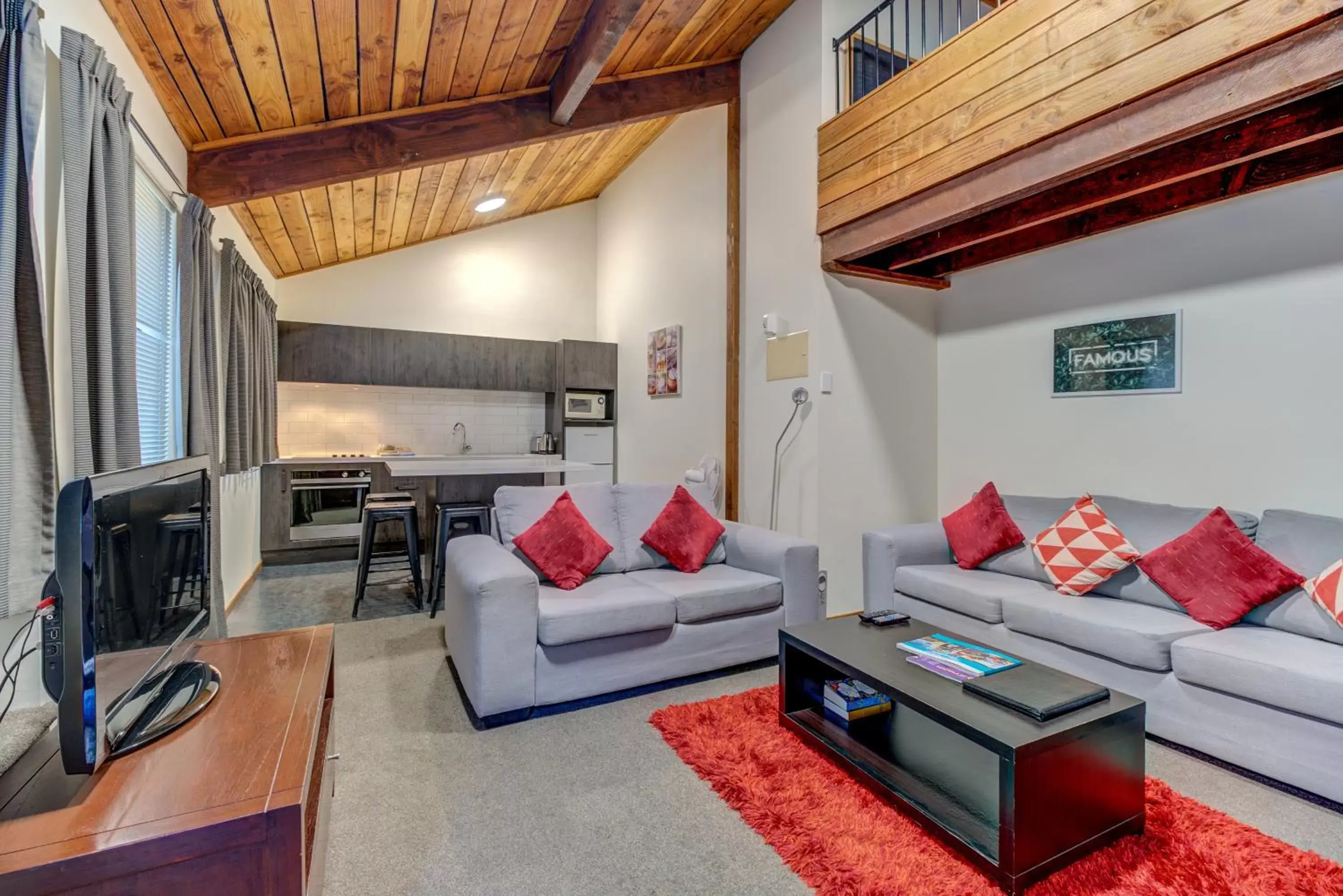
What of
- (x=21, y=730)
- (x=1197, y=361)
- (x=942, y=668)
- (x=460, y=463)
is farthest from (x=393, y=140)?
(x=1197, y=361)

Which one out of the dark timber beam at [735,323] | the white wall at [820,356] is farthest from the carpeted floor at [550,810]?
the dark timber beam at [735,323]

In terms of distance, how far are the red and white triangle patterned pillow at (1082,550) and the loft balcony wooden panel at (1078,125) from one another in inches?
56.5

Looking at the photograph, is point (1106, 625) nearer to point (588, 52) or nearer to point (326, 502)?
point (588, 52)

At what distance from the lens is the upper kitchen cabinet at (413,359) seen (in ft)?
18.2

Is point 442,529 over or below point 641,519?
below

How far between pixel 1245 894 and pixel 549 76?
14.3 ft

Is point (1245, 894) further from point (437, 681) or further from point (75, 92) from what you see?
point (75, 92)

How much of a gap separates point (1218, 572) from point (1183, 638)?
0.37m

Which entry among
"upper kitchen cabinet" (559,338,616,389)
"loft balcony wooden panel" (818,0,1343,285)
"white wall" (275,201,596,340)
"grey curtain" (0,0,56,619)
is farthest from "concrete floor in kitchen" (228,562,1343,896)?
"white wall" (275,201,596,340)

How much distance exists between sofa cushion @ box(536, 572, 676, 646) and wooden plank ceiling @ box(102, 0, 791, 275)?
95.6 inches

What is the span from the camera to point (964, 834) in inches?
65.0

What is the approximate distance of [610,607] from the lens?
255 cm

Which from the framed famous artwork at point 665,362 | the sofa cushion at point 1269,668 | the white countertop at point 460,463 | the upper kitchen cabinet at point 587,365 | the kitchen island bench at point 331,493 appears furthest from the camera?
the upper kitchen cabinet at point 587,365

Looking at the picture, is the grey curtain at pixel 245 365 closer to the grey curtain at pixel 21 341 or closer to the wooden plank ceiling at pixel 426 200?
the wooden plank ceiling at pixel 426 200
